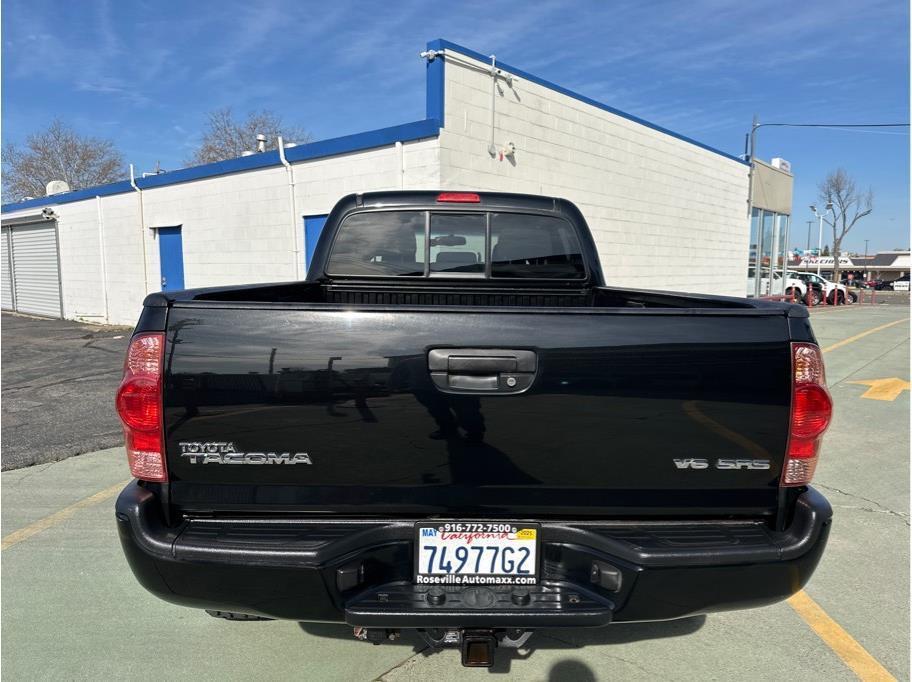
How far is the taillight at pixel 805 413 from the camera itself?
200 centimetres

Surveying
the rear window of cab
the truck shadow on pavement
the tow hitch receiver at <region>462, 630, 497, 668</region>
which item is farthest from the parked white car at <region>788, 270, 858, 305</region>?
the tow hitch receiver at <region>462, 630, 497, 668</region>

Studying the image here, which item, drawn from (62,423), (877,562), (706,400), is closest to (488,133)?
(62,423)

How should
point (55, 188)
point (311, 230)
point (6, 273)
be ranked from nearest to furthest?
point (311, 230)
point (55, 188)
point (6, 273)

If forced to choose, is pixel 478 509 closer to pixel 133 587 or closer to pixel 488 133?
pixel 133 587

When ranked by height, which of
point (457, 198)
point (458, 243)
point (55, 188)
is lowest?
point (458, 243)

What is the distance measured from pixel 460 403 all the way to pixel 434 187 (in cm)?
797

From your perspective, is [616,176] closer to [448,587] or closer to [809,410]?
[809,410]

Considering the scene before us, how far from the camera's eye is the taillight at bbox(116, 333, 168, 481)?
195cm

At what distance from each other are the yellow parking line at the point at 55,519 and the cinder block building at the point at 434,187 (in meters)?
6.45

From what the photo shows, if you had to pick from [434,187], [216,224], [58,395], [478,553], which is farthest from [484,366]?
[216,224]

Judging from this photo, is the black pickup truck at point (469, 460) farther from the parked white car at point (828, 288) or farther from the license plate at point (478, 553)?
the parked white car at point (828, 288)

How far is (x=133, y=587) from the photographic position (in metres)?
3.30

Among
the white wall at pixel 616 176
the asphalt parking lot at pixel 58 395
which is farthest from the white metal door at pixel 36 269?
the white wall at pixel 616 176

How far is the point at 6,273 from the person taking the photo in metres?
24.4
